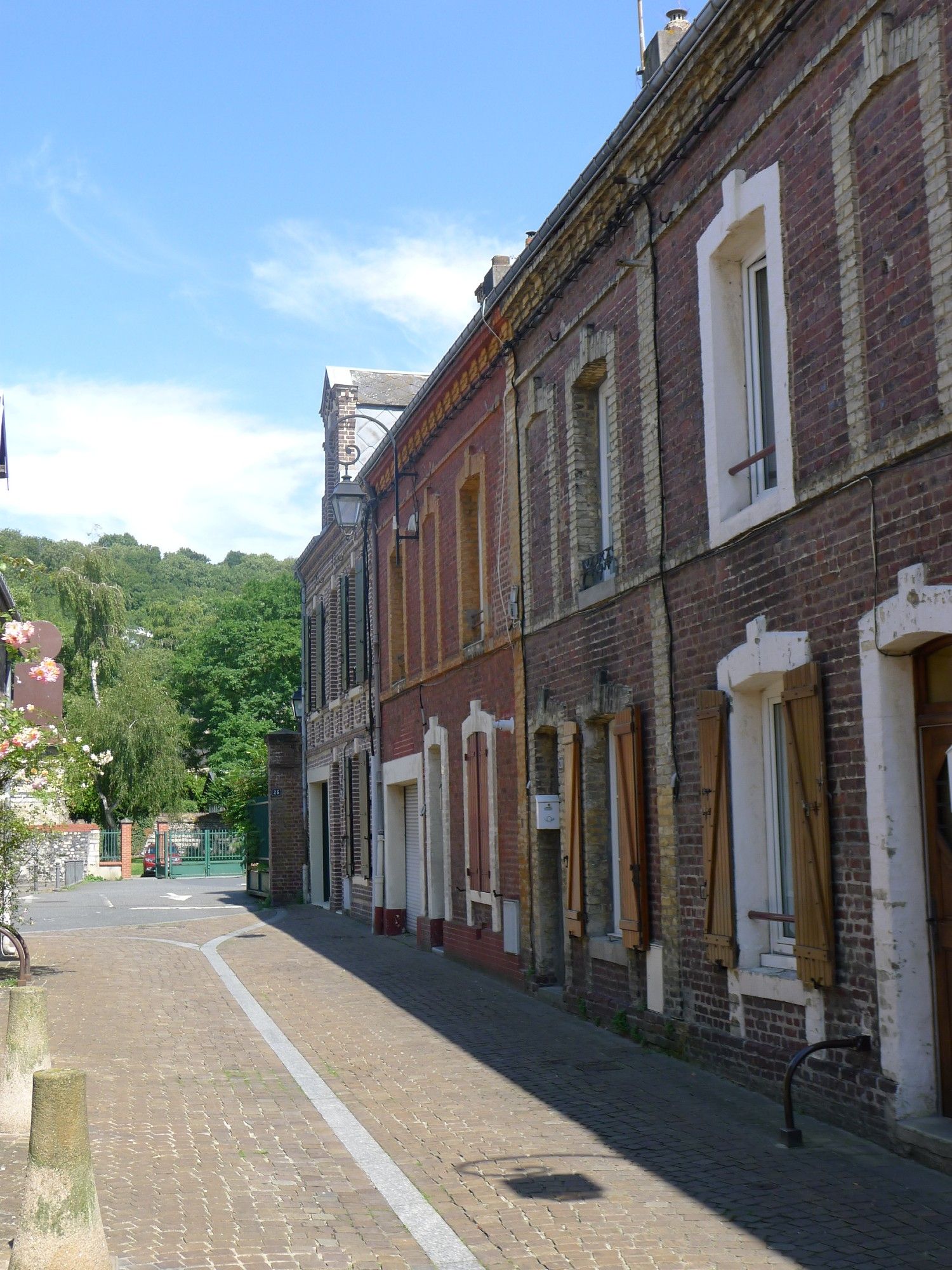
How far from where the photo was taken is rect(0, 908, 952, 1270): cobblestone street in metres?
5.95

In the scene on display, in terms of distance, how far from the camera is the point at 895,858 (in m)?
7.49

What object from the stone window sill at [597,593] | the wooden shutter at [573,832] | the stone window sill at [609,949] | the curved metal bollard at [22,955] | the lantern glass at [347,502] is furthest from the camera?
the lantern glass at [347,502]

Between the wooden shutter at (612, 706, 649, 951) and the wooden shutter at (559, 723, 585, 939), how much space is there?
3.34 feet

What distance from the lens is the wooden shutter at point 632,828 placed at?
36.4ft

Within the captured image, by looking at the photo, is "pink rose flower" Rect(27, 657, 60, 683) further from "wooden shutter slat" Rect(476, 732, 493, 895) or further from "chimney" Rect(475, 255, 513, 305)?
"chimney" Rect(475, 255, 513, 305)

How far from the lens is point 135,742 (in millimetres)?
55969

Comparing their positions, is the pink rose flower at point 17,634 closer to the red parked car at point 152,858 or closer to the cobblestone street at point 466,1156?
the cobblestone street at point 466,1156

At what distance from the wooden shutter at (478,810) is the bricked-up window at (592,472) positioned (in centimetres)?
383

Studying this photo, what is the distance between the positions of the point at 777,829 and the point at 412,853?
12.3 meters

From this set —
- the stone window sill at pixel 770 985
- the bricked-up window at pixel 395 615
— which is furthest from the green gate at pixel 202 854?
the stone window sill at pixel 770 985

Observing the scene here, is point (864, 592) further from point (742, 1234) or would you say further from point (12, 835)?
point (12, 835)

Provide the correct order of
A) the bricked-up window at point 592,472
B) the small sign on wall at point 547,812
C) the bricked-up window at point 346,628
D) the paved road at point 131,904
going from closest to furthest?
the bricked-up window at point 592,472, the small sign on wall at point 547,812, the bricked-up window at point 346,628, the paved road at point 131,904

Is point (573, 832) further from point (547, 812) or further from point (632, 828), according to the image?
point (632, 828)

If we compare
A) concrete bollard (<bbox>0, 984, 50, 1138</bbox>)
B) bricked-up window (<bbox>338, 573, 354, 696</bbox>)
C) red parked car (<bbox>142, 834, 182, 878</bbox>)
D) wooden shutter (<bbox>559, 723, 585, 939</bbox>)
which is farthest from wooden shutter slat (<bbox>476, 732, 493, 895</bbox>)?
red parked car (<bbox>142, 834, 182, 878</bbox>)
